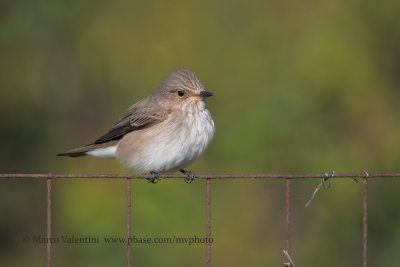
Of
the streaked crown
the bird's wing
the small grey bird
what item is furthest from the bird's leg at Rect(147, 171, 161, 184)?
the streaked crown

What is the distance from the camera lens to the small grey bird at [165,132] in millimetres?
5238

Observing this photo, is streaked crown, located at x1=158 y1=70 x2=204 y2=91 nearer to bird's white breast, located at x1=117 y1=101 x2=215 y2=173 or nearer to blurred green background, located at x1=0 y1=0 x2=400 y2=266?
bird's white breast, located at x1=117 y1=101 x2=215 y2=173

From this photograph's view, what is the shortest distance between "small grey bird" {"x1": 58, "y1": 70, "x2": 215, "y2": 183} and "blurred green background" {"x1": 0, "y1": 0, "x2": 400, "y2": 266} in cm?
163

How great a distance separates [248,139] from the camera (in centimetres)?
792

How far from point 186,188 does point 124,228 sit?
2.91 ft

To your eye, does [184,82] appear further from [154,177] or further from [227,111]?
[227,111]

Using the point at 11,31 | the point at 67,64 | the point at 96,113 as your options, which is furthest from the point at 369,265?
the point at 11,31

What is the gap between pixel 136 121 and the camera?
568 centimetres

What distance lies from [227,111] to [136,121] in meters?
2.58

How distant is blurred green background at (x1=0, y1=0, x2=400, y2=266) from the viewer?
24.9ft

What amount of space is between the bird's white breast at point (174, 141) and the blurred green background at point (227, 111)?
75.0 inches

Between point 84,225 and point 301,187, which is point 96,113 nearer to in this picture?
point 84,225

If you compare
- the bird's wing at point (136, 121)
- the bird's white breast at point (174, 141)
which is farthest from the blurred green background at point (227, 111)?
the bird's white breast at point (174, 141)

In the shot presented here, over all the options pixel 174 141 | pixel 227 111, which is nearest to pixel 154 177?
pixel 174 141
